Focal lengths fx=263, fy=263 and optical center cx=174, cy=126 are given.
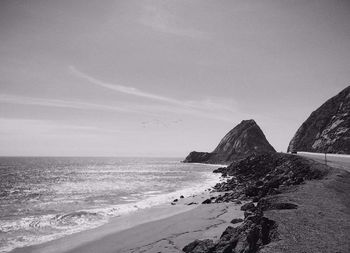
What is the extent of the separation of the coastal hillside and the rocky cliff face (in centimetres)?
5525

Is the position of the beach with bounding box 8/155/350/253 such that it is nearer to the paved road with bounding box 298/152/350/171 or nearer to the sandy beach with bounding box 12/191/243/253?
the sandy beach with bounding box 12/191/243/253

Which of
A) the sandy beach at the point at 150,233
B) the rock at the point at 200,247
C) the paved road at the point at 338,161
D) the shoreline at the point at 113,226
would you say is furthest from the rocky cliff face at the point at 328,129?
the rock at the point at 200,247

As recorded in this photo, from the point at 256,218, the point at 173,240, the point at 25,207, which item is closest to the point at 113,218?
the point at 173,240

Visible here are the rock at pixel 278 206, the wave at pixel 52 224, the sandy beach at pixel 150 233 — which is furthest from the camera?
the wave at pixel 52 224

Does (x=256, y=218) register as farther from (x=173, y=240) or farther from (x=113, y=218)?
(x=113, y=218)

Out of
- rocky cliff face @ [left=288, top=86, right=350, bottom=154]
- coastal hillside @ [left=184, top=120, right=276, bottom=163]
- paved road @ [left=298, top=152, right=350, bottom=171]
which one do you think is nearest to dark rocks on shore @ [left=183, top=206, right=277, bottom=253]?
paved road @ [left=298, top=152, right=350, bottom=171]

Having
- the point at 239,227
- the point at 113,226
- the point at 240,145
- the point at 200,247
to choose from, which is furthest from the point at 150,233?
the point at 240,145

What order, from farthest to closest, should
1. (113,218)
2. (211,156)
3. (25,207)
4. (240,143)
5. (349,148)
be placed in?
(211,156), (240,143), (349,148), (25,207), (113,218)

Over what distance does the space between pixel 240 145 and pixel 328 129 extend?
8202 centimetres

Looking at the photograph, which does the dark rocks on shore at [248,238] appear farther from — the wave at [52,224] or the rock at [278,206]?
the wave at [52,224]

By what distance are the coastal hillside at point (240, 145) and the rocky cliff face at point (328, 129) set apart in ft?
181

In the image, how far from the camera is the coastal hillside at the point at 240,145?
495 feet

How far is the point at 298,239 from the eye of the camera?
8789 millimetres

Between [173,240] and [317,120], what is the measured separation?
83.5 metres
